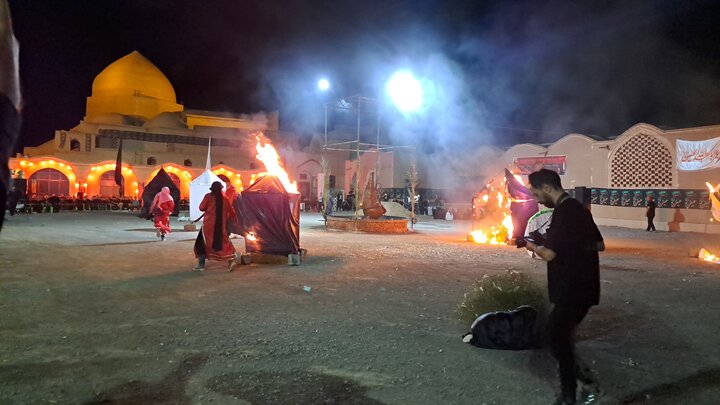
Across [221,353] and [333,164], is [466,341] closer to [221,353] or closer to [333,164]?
[221,353]

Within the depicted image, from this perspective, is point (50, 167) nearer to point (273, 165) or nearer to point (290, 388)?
point (273, 165)

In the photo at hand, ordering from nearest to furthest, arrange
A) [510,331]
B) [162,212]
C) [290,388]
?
1. [290,388]
2. [510,331]
3. [162,212]

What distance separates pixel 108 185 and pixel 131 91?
50.9 feet

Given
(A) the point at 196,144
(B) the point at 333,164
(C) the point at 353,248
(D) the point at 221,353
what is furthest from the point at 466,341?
(A) the point at 196,144

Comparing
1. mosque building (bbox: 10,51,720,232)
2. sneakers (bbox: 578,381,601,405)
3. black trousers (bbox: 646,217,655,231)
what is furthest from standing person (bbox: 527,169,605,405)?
black trousers (bbox: 646,217,655,231)

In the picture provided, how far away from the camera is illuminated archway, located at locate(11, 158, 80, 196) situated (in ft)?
99.1

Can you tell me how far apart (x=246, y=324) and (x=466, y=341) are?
2.31 m

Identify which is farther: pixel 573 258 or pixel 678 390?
pixel 678 390

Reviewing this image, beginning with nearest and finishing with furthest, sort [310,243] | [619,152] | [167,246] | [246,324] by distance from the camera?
[246,324], [167,246], [310,243], [619,152]

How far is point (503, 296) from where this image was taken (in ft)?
15.9

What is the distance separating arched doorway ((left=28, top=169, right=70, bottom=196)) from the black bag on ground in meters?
33.4

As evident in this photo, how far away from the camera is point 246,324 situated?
5266 mm

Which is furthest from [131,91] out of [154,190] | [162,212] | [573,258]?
[573,258]

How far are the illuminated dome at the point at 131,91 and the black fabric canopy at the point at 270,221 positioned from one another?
131 ft
